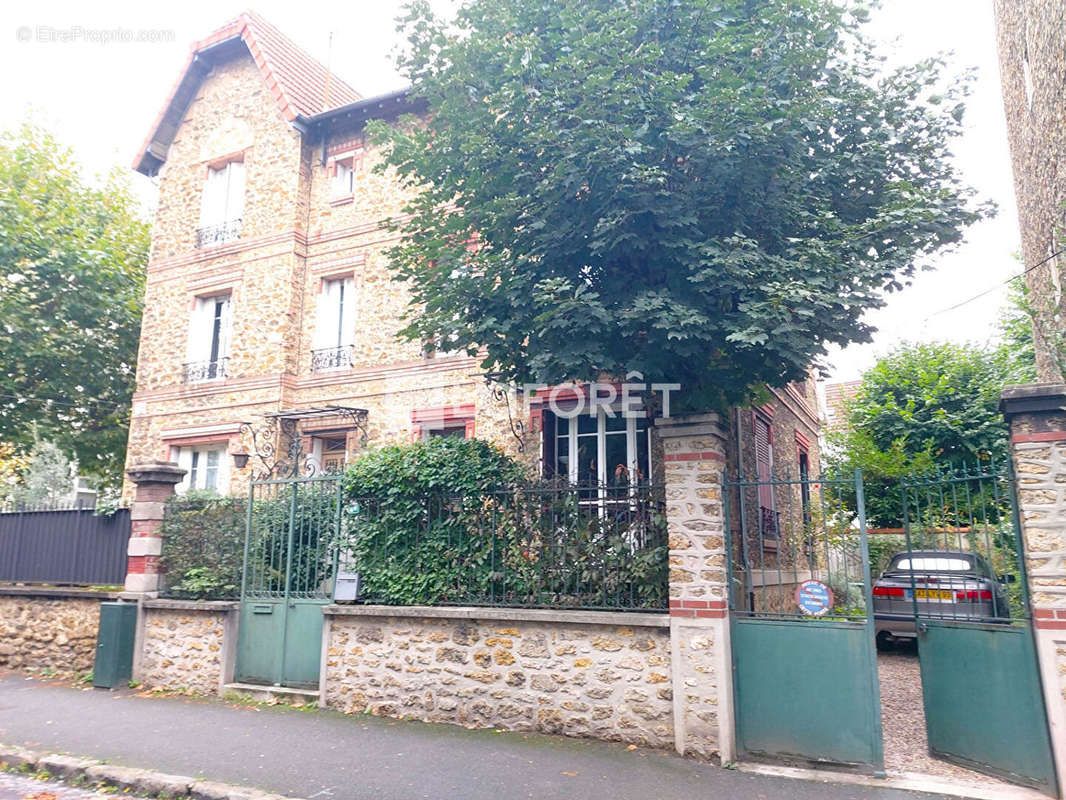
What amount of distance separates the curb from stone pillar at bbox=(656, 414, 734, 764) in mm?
3083

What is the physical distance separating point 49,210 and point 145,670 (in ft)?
41.3

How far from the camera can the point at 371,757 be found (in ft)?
20.1

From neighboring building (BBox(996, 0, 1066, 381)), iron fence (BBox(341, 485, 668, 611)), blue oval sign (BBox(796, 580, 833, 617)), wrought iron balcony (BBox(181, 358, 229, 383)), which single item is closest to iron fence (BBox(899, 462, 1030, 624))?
blue oval sign (BBox(796, 580, 833, 617))

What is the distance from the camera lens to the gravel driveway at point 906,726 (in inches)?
225

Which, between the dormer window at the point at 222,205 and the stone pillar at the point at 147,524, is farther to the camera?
the dormer window at the point at 222,205

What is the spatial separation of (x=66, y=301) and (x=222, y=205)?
4.85m

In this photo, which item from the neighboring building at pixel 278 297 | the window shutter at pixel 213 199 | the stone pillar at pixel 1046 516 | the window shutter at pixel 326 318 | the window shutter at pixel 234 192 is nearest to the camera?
the stone pillar at pixel 1046 516

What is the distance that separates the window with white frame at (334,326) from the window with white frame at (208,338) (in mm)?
1843

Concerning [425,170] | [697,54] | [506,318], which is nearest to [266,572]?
[506,318]

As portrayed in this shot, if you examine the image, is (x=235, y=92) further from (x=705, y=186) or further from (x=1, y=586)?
(x=705, y=186)

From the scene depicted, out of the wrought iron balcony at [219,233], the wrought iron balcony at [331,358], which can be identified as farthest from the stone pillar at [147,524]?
the wrought iron balcony at [219,233]

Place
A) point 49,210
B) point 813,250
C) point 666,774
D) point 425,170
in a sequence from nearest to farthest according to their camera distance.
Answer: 1. point 666,774
2. point 813,250
3. point 425,170
4. point 49,210

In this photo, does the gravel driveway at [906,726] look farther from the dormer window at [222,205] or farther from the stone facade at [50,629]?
the dormer window at [222,205]

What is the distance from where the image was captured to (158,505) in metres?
9.61
